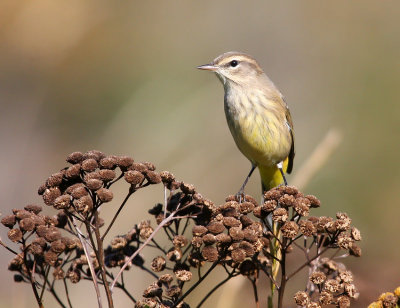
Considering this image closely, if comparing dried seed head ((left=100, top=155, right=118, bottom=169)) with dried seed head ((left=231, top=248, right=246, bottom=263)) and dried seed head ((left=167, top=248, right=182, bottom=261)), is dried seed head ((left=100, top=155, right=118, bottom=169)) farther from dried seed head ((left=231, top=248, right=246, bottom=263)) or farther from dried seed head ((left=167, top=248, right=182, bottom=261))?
dried seed head ((left=231, top=248, right=246, bottom=263))

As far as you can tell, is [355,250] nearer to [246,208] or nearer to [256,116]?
[246,208]

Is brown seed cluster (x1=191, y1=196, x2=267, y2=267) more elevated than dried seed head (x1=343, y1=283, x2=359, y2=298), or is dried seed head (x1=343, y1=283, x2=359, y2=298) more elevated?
brown seed cluster (x1=191, y1=196, x2=267, y2=267)

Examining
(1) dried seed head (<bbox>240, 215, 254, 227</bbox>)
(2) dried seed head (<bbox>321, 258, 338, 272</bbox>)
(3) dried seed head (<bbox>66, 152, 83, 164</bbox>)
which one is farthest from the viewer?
(2) dried seed head (<bbox>321, 258, 338, 272</bbox>)

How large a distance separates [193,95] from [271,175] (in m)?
2.58

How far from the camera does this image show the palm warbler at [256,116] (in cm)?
514

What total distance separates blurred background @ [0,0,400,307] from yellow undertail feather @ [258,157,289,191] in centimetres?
93

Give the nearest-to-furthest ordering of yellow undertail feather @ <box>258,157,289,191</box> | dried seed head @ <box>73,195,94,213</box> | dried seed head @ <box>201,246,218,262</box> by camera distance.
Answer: dried seed head @ <box>73,195,94,213</box> < dried seed head @ <box>201,246,218,262</box> < yellow undertail feather @ <box>258,157,289,191</box>

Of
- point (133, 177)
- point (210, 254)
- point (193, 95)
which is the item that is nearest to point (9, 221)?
point (133, 177)

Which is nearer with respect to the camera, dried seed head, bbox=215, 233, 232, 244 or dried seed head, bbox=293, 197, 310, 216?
dried seed head, bbox=215, 233, 232, 244

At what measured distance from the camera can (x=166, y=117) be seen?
745 centimetres

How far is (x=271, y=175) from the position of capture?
5.67 metres

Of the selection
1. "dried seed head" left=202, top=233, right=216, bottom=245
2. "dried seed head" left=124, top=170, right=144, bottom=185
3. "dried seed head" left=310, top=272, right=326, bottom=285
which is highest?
"dried seed head" left=124, top=170, right=144, bottom=185

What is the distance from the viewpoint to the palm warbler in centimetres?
514

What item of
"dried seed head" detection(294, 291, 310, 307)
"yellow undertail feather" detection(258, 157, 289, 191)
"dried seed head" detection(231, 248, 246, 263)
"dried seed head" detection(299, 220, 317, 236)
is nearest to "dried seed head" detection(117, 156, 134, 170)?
"dried seed head" detection(231, 248, 246, 263)
